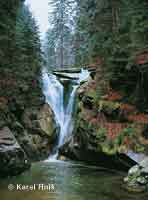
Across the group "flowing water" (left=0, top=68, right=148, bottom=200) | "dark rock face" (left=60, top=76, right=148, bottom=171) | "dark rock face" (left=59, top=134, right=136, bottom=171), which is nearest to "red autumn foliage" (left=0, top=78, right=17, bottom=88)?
"dark rock face" (left=60, top=76, right=148, bottom=171)

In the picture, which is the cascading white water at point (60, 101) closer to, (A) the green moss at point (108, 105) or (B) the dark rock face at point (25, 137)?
(B) the dark rock face at point (25, 137)

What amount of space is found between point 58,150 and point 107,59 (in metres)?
6.73

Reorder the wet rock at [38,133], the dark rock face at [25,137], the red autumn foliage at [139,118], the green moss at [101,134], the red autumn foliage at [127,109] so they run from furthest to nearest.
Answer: the wet rock at [38,133], the red autumn foliage at [127,109], the green moss at [101,134], the red autumn foliage at [139,118], the dark rock face at [25,137]

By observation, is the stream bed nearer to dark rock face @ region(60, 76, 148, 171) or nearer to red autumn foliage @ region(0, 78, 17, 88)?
dark rock face @ region(60, 76, 148, 171)

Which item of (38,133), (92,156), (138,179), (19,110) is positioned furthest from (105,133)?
(19,110)

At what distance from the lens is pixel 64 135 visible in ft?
69.9

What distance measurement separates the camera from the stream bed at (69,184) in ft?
34.9

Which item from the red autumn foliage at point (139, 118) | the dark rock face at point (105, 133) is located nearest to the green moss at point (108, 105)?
the dark rock face at point (105, 133)

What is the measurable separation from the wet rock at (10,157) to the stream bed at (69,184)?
487 millimetres

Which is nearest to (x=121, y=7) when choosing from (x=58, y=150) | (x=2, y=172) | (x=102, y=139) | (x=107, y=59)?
(x=107, y=59)

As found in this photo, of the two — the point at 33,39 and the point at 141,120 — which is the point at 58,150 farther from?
the point at 33,39

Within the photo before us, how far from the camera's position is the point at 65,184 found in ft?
40.5

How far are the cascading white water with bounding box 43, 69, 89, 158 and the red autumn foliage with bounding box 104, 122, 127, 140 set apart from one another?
16.2 ft

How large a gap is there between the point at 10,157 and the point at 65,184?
9.27ft
